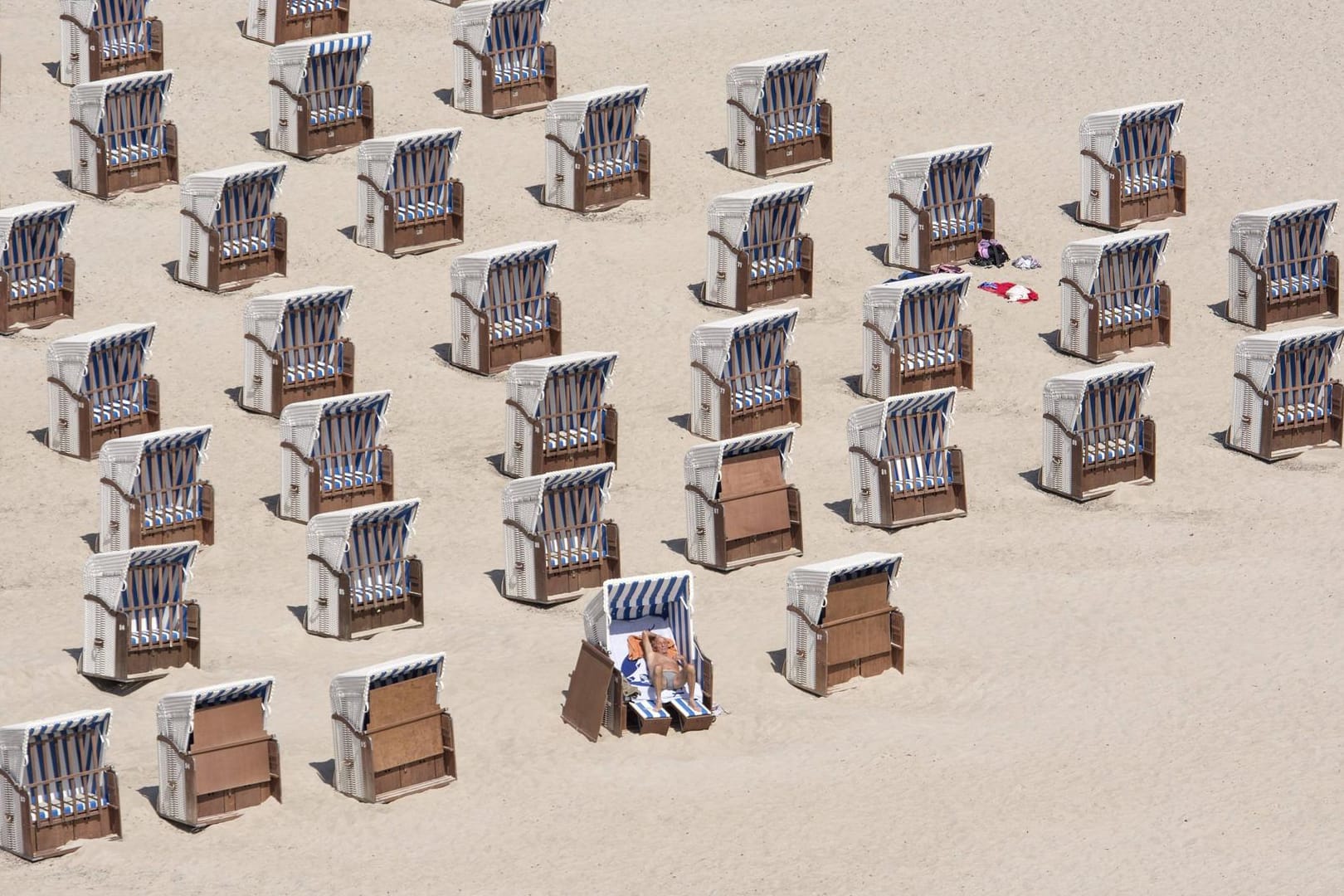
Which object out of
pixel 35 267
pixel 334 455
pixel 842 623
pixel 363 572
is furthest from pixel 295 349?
pixel 842 623

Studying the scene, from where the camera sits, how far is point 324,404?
3741cm

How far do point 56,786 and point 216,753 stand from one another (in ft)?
5.26

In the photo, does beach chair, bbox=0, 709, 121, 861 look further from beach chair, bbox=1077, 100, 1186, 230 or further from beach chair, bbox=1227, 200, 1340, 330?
beach chair, bbox=1077, 100, 1186, 230

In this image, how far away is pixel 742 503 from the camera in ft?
121

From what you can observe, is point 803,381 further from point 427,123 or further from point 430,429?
point 427,123

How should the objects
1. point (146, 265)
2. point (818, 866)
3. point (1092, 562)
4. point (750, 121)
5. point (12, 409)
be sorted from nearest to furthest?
point (818, 866)
point (1092, 562)
point (12, 409)
point (146, 265)
point (750, 121)

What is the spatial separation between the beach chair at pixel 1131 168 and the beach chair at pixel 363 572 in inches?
629

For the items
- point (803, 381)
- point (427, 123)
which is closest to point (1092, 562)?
point (803, 381)

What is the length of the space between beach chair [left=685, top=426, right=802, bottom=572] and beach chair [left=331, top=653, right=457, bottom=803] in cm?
674

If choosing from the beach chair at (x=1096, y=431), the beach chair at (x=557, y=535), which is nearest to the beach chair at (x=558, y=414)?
the beach chair at (x=557, y=535)

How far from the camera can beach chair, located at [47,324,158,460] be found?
39.0 metres

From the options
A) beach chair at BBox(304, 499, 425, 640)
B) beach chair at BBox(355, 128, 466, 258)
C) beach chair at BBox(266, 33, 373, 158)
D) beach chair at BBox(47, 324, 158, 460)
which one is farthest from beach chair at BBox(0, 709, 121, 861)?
beach chair at BBox(266, 33, 373, 158)

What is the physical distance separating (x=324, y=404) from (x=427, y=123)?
12.8 metres

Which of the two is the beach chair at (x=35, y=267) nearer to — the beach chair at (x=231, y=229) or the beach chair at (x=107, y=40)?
the beach chair at (x=231, y=229)
